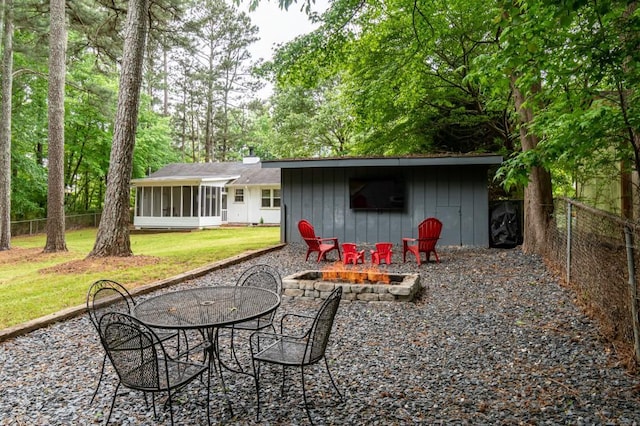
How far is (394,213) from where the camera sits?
10.5 m

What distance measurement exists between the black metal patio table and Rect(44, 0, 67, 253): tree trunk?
9502 mm

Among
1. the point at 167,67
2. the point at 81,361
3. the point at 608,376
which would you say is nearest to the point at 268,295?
the point at 81,361

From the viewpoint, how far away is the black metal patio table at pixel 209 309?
2691 millimetres

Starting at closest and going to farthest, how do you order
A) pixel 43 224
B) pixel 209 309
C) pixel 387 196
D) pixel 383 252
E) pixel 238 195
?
1. pixel 209 309
2. pixel 383 252
3. pixel 387 196
4. pixel 43 224
5. pixel 238 195

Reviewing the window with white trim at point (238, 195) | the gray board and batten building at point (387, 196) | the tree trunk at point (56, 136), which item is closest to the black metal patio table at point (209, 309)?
the gray board and batten building at point (387, 196)

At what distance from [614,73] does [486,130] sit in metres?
10.2

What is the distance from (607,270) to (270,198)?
1769 centimetres

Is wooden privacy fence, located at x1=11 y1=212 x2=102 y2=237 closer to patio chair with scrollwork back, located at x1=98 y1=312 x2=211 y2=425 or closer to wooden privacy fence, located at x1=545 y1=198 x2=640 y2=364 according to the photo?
patio chair with scrollwork back, located at x1=98 y1=312 x2=211 y2=425

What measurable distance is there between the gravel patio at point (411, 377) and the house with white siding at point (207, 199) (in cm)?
1500

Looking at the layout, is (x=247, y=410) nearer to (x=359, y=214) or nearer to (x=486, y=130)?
(x=359, y=214)

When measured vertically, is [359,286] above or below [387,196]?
below

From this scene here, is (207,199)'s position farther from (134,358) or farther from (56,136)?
(134,358)

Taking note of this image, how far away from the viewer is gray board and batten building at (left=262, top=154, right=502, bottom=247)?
9.95m

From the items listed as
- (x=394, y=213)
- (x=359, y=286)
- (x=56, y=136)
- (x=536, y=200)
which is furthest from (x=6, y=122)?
(x=536, y=200)
